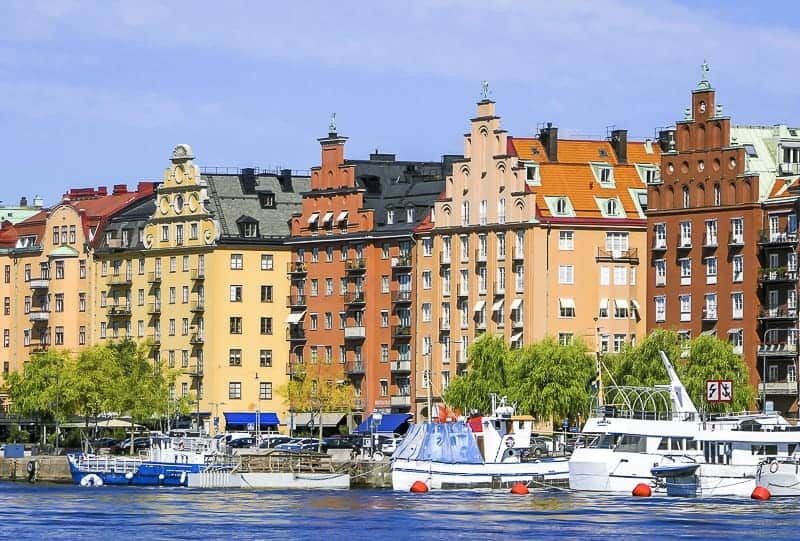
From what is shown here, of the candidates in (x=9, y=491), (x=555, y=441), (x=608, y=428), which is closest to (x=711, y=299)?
(x=555, y=441)

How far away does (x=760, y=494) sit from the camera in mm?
154000

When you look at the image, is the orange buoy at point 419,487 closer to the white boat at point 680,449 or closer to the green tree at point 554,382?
the white boat at point 680,449

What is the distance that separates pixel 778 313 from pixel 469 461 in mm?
→ 36108

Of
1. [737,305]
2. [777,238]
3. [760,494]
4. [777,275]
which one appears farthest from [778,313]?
[760,494]

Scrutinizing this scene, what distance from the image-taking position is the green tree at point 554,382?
193125 millimetres

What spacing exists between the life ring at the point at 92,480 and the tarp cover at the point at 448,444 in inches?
1031

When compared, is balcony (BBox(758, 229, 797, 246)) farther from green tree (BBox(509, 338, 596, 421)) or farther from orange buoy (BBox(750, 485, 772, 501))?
orange buoy (BBox(750, 485, 772, 501))

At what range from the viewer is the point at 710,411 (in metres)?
186

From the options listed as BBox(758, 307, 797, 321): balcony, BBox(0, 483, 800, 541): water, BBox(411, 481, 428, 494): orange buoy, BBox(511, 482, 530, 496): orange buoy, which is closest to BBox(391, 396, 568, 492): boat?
BBox(411, 481, 428, 494): orange buoy

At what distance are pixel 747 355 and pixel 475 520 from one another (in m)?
58.6

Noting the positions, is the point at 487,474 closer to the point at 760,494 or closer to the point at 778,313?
the point at 760,494

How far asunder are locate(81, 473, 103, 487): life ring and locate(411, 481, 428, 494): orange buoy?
25.8m

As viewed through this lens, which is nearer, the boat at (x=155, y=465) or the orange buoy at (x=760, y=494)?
the orange buoy at (x=760, y=494)

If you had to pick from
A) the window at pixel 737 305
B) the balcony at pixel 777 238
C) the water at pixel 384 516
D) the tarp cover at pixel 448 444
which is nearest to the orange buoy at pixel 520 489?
the water at pixel 384 516
